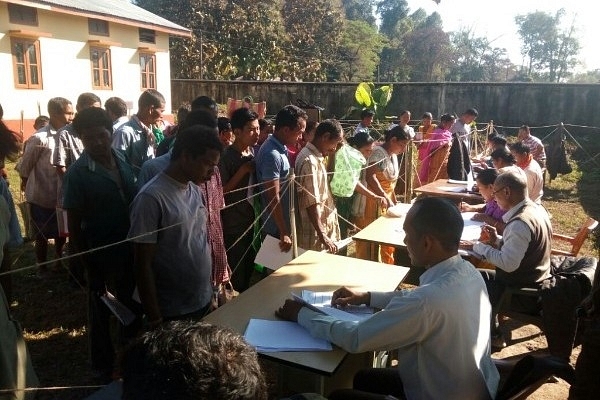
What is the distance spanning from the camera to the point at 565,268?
3396 millimetres

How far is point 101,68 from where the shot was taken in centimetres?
1402

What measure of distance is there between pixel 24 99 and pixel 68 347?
10.3 m

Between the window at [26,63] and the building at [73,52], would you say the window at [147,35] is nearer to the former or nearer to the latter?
the building at [73,52]

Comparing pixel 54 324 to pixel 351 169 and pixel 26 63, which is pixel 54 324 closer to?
pixel 351 169

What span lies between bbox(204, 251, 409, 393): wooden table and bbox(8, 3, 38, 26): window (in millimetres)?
11263

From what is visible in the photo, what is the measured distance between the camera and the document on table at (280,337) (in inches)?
79.8

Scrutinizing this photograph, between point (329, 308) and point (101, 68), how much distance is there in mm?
13737

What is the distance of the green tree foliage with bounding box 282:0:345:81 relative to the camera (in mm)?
25819

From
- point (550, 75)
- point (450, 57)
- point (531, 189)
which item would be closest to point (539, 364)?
point (531, 189)

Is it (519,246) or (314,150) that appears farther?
(314,150)

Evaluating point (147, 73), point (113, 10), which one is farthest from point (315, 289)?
point (147, 73)

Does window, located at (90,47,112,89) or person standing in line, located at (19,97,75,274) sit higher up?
window, located at (90,47,112,89)

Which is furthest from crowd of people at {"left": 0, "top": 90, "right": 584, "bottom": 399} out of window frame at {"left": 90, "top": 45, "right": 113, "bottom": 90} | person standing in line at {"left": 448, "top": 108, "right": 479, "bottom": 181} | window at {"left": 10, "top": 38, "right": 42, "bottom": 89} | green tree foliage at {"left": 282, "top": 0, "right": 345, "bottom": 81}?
green tree foliage at {"left": 282, "top": 0, "right": 345, "bottom": 81}

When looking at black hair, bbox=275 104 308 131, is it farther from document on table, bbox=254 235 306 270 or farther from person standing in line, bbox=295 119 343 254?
document on table, bbox=254 235 306 270
